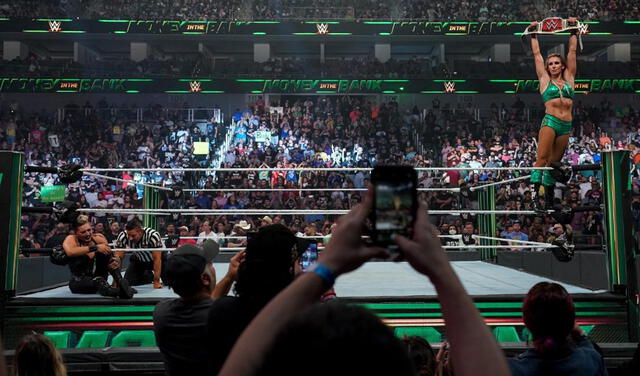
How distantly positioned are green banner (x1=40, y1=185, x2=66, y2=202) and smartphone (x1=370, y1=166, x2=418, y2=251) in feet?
12.2

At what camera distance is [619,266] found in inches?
130

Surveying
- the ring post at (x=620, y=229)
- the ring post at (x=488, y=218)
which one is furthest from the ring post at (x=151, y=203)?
the ring post at (x=620, y=229)

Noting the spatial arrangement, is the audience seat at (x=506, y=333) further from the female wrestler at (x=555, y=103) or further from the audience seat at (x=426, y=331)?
the female wrestler at (x=555, y=103)

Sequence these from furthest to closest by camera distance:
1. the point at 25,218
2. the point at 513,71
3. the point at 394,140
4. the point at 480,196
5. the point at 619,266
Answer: the point at 513,71 < the point at 394,140 < the point at 25,218 < the point at 480,196 < the point at 619,266

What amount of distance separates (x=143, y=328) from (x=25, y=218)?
9.03 m

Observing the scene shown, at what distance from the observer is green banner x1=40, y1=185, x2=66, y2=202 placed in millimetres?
3974

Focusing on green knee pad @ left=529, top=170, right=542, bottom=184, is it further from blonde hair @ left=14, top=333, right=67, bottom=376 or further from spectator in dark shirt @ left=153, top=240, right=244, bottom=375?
blonde hair @ left=14, top=333, right=67, bottom=376

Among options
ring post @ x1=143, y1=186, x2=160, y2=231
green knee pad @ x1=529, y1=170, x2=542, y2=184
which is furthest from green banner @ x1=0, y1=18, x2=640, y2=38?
green knee pad @ x1=529, y1=170, x2=542, y2=184

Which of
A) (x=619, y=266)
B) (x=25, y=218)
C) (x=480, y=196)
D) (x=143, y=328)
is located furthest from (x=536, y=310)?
(x=25, y=218)

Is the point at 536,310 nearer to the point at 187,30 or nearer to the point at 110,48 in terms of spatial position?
the point at 187,30

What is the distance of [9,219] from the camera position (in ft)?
11.1

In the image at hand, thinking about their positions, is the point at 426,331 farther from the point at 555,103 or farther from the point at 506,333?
the point at 555,103

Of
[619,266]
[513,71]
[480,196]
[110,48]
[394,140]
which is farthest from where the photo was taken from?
[110,48]

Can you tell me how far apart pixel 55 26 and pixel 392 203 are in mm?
19223
